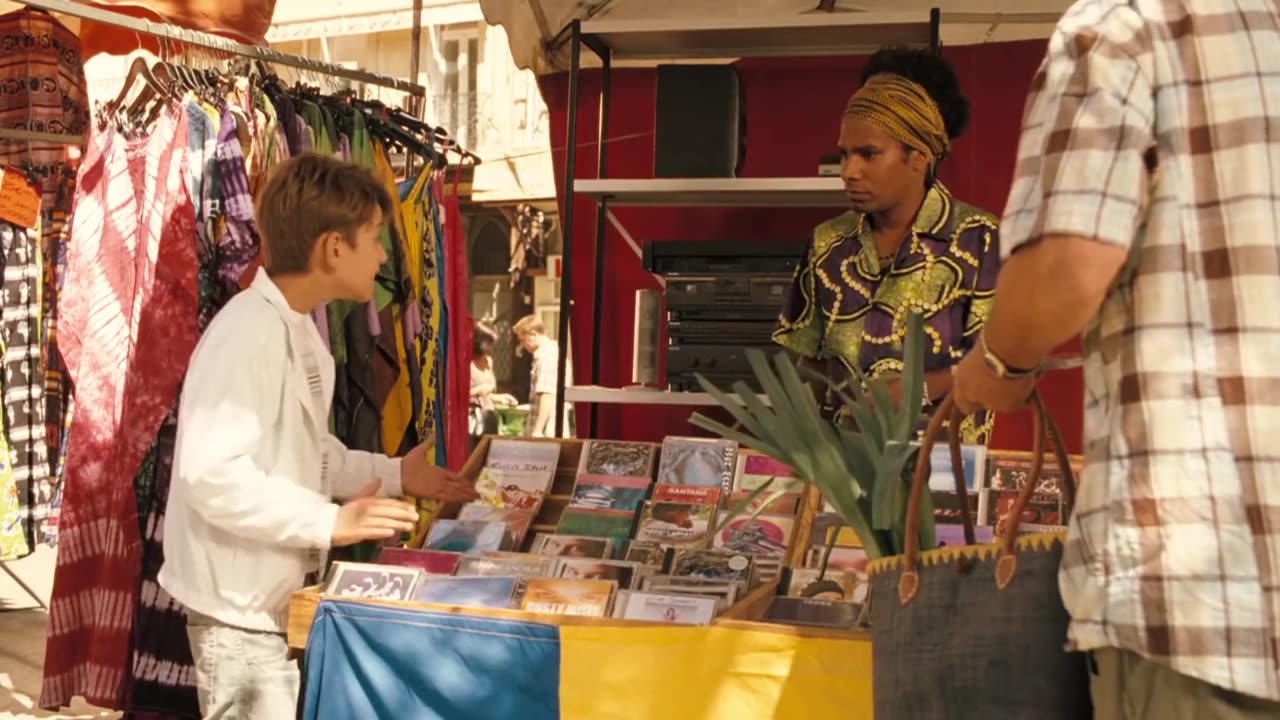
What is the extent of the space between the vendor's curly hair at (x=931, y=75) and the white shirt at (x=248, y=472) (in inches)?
52.5

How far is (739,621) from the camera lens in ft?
5.95

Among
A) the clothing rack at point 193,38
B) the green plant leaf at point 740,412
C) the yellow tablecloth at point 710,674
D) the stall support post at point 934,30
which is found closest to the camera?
the green plant leaf at point 740,412

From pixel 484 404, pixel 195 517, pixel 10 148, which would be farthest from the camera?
pixel 484 404

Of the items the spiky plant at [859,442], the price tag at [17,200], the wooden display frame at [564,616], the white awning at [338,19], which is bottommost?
the wooden display frame at [564,616]

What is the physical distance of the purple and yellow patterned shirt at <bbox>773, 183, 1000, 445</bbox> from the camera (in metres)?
2.51

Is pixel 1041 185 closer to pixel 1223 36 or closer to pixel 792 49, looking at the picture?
pixel 1223 36

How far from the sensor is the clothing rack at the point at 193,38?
9.08 feet

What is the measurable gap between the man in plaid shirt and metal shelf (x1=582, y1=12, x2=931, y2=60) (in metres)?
2.64

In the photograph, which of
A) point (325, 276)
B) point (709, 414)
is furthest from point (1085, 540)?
point (709, 414)

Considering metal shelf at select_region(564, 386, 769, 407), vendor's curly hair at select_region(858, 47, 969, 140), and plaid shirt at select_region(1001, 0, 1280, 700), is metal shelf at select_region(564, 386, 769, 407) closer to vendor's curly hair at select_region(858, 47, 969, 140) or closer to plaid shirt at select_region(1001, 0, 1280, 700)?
vendor's curly hair at select_region(858, 47, 969, 140)

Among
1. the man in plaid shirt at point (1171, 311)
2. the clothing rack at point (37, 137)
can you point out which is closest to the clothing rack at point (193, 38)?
the clothing rack at point (37, 137)

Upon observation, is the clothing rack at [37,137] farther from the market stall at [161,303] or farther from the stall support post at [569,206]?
the stall support post at [569,206]

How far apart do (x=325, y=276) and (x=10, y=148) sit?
296 cm

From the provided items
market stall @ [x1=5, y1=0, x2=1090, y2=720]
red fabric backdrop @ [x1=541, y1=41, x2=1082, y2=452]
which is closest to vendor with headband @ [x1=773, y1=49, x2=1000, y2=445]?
market stall @ [x1=5, y1=0, x2=1090, y2=720]
